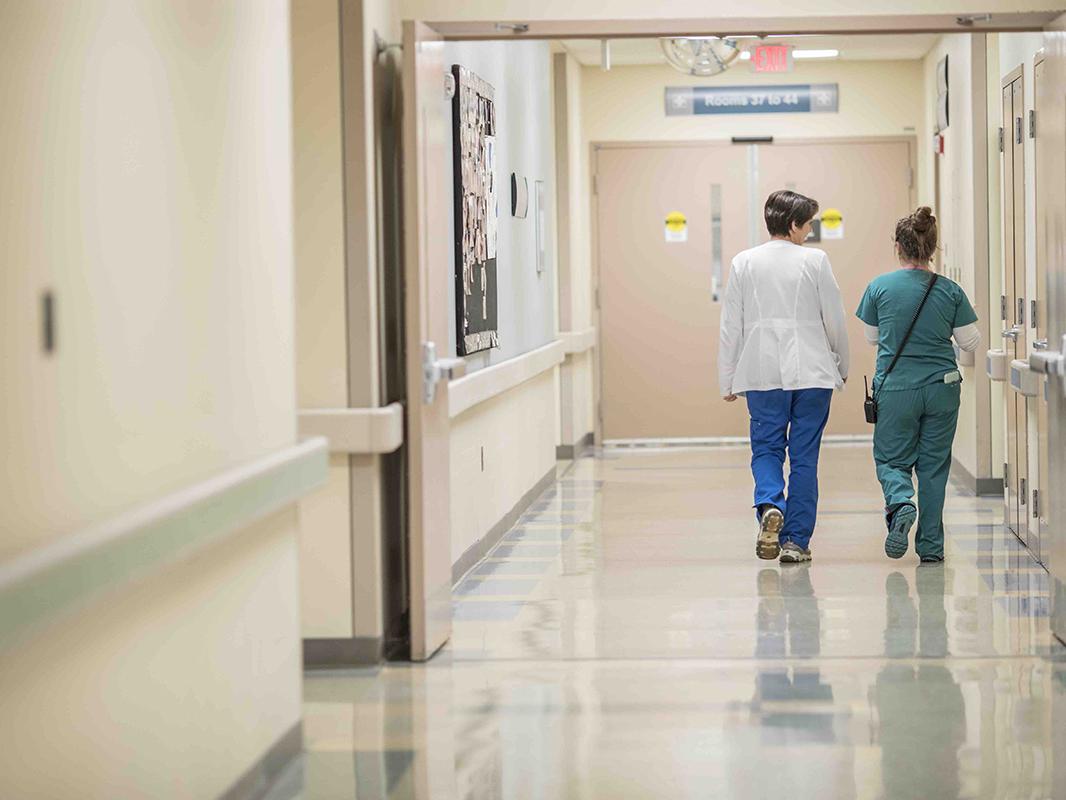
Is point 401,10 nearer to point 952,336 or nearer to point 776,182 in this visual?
point 952,336

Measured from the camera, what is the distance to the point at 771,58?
898 centimetres

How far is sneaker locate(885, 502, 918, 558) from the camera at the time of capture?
23.0ft

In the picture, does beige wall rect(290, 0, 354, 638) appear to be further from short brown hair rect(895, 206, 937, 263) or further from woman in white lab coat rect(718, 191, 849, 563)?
short brown hair rect(895, 206, 937, 263)

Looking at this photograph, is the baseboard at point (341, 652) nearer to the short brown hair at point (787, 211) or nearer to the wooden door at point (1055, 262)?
the wooden door at point (1055, 262)

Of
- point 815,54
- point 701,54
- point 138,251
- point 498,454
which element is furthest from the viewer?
point 815,54

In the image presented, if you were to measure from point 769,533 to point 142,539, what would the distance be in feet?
15.5

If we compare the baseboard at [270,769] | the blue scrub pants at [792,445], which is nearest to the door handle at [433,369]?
the baseboard at [270,769]

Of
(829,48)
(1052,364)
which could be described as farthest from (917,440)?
(829,48)

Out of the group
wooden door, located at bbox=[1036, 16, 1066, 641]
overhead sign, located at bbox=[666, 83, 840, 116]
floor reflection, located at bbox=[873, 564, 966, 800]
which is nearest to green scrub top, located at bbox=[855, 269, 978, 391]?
floor reflection, located at bbox=[873, 564, 966, 800]

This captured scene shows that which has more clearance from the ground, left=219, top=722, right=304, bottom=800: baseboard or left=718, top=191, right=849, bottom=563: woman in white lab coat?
left=718, top=191, right=849, bottom=563: woman in white lab coat

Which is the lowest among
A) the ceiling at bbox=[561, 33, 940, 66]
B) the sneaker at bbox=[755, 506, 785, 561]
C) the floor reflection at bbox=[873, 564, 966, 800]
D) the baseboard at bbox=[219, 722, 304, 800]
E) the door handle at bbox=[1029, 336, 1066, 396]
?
the floor reflection at bbox=[873, 564, 966, 800]

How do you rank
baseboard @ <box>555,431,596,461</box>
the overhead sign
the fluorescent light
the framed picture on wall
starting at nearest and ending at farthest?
the framed picture on wall
baseboard @ <box>555,431,596,461</box>
the fluorescent light
the overhead sign

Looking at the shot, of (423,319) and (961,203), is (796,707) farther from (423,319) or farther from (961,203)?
(961,203)

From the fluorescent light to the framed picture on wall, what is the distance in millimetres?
4768
